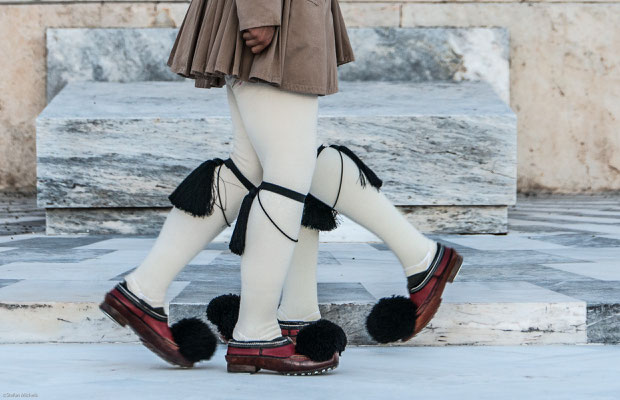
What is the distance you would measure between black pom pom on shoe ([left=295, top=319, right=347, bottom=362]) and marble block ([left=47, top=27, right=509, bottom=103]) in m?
4.89

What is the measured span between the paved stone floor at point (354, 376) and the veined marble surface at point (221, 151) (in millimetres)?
2725

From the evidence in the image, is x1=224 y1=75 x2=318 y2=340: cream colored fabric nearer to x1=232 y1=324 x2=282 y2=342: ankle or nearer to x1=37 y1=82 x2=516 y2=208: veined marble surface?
x1=232 y1=324 x2=282 y2=342: ankle

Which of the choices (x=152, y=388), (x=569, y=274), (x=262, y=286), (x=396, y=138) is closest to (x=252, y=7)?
(x=262, y=286)

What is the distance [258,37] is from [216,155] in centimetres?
322

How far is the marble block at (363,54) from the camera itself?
679 centimetres

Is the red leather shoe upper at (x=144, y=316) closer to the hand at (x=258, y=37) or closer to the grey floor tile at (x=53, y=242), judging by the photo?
the hand at (x=258, y=37)

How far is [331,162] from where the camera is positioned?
225 cm

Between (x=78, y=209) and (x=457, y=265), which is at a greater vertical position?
(x=457, y=265)

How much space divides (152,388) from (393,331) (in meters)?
0.66

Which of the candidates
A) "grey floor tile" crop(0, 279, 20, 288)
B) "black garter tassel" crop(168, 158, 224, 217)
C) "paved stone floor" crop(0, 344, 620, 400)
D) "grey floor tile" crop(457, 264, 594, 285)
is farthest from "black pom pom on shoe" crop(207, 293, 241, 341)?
"grey floor tile" crop(457, 264, 594, 285)

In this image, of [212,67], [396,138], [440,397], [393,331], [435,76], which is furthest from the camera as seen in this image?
[435,76]

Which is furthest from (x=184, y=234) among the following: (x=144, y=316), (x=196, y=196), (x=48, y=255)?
(x=48, y=255)

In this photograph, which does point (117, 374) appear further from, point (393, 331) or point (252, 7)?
point (252, 7)

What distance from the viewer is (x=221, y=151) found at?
203 inches
